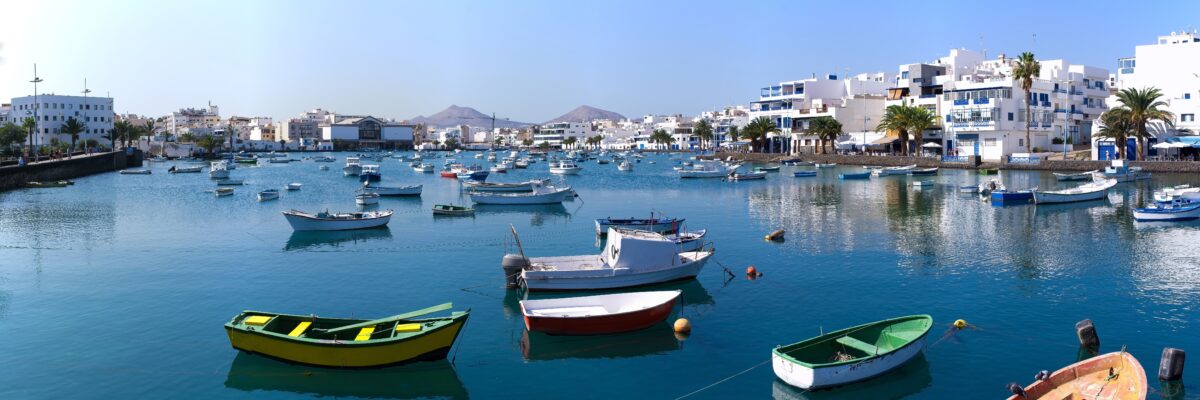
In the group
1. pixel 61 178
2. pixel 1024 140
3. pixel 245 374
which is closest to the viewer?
pixel 245 374

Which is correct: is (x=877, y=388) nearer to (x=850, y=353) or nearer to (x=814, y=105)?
(x=850, y=353)

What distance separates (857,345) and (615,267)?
9.51 m

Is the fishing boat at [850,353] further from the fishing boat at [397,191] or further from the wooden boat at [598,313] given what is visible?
the fishing boat at [397,191]

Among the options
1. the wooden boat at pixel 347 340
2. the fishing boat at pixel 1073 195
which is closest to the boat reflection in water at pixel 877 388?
the wooden boat at pixel 347 340

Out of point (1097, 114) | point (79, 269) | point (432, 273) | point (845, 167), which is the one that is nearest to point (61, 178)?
point (79, 269)

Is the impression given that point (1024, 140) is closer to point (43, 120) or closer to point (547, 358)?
point (547, 358)

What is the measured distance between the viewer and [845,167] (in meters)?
105

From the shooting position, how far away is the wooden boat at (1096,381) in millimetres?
14867

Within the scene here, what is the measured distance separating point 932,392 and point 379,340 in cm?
1205

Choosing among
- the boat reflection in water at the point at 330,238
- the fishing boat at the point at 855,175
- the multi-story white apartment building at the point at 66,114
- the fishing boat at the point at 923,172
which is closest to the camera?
the boat reflection in water at the point at 330,238

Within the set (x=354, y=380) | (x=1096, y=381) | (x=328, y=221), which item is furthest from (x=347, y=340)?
(x=328, y=221)

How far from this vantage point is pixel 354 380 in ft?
59.5

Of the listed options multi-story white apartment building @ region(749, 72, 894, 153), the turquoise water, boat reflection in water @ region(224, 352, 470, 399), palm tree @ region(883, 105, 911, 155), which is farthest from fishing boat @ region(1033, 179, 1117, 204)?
multi-story white apartment building @ region(749, 72, 894, 153)

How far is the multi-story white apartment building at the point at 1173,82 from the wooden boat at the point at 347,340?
86.5m
